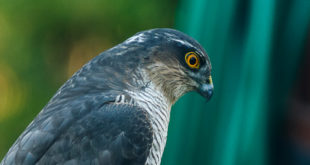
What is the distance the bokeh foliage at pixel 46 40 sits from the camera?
154 inches

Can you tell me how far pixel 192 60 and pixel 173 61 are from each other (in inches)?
4.2

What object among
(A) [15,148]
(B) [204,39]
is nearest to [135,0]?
(B) [204,39]

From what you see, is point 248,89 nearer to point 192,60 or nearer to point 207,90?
point 207,90

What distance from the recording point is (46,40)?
165 inches

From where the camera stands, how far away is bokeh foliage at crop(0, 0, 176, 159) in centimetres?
392

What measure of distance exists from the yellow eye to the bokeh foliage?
1554 mm

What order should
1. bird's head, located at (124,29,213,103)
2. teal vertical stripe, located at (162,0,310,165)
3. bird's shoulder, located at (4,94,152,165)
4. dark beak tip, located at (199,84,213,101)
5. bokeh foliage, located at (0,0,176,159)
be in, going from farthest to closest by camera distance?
1. bokeh foliage, located at (0,0,176,159)
2. teal vertical stripe, located at (162,0,310,165)
3. dark beak tip, located at (199,84,213,101)
4. bird's head, located at (124,29,213,103)
5. bird's shoulder, located at (4,94,152,165)

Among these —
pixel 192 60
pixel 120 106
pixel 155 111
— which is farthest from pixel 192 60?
pixel 120 106

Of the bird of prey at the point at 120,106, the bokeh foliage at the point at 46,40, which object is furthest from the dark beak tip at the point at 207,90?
the bokeh foliage at the point at 46,40

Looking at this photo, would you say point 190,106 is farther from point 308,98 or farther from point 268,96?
point 308,98

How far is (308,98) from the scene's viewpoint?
3.21m


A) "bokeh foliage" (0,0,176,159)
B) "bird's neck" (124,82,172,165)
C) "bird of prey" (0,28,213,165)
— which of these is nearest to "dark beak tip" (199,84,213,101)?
"bird of prey" (0,28,213,165)

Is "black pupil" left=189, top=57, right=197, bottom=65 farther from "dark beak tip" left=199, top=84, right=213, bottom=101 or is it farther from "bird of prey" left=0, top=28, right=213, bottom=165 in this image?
"dark beak tip" left=199, top=84, right=213, bottom=101

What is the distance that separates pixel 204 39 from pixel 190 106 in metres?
0.49
